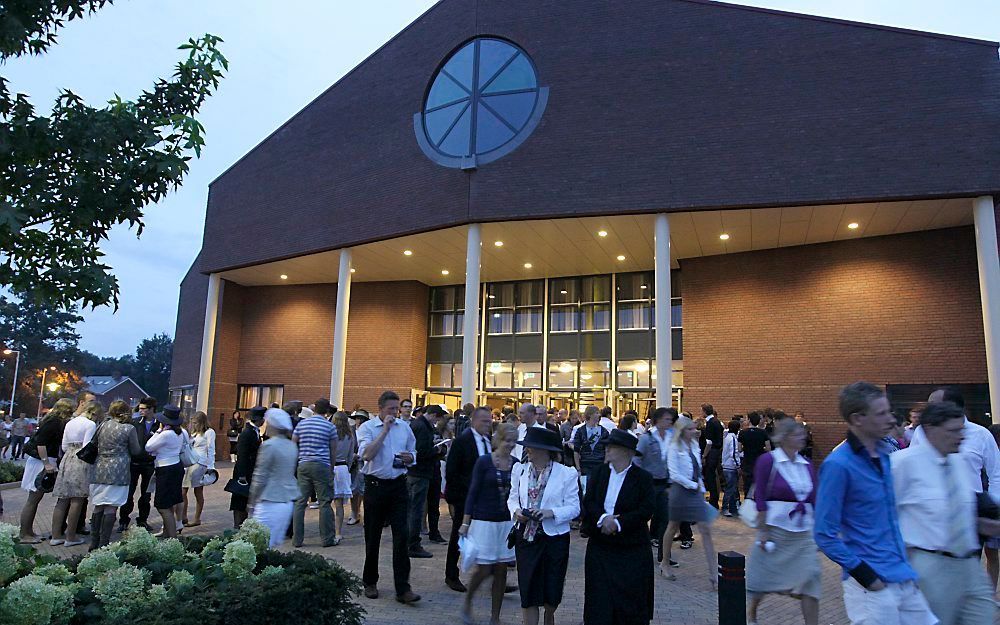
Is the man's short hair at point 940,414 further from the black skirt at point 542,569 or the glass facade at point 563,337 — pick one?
the glass facade at point 563,337

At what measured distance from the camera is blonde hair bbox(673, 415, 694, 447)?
7.86 m

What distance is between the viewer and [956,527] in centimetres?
350

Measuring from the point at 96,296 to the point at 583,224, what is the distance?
558 inches

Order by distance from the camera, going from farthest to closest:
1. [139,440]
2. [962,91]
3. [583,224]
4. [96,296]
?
1. [583,224]
2. [962,91]
3. [139,440]
4. [96,296]

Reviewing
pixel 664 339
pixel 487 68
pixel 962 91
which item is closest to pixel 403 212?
pixel 487 68

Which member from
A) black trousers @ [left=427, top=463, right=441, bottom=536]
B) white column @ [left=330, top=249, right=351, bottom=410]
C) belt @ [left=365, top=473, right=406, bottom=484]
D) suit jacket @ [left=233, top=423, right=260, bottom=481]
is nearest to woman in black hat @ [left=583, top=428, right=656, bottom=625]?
belt @ [left=365, top=473, right=406, bottom=484]

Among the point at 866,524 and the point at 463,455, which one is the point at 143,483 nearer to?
the point at 463,455

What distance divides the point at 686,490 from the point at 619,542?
3.52 m

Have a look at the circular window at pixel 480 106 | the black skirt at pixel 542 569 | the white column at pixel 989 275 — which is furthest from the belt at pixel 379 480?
the white column at pixel 989 275

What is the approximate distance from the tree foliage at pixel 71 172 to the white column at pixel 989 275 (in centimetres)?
1556

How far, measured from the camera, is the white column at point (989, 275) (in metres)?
14.1

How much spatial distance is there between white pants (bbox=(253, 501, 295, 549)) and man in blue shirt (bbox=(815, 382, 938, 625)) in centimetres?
460

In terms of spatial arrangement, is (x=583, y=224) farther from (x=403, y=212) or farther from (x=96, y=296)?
(x=96, y=296)

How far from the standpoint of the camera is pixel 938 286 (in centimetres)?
1683
